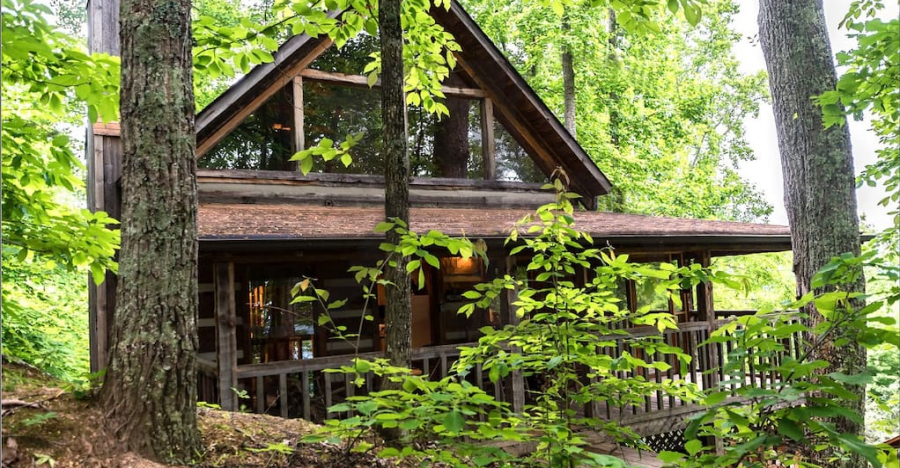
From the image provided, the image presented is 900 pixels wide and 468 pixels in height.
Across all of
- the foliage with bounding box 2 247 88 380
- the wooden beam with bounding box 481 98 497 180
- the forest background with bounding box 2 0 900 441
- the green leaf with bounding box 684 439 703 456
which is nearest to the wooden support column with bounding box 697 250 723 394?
the wooden beam with bounding box 481 98 497 180

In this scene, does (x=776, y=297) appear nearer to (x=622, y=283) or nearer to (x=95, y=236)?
(x=622, y=283)

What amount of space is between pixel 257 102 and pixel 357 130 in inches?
59.8

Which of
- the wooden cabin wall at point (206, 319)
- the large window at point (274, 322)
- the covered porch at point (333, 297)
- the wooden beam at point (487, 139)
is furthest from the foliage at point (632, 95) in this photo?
the wooden cabin wall at point (206, 319)

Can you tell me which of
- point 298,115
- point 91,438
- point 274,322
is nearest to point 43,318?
point 274,322

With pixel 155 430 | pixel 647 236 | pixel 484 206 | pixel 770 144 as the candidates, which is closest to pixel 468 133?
pixel 484 206

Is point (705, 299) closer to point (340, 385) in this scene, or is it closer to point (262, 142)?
point (340, 385)

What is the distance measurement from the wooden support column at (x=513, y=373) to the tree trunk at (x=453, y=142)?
7.16ft

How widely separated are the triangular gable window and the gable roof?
6.0 inches

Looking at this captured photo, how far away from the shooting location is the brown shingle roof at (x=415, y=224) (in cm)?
654

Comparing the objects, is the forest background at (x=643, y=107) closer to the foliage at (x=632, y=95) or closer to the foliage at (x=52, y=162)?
the foliage at (x=632, y=95)

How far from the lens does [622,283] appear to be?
12.8 meters

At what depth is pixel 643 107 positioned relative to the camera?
61.6 feet

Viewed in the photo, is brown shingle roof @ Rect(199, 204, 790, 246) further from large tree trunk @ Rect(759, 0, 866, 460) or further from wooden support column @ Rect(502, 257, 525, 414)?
large tree trunk @ Rect(759, 0, 866, 460)

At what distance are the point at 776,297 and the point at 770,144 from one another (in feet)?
19.1
